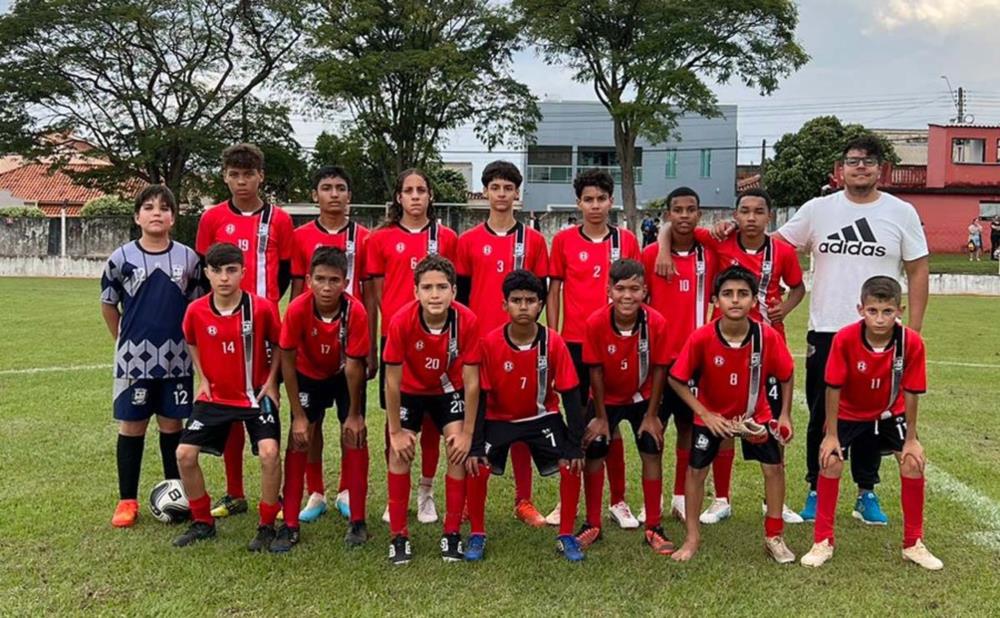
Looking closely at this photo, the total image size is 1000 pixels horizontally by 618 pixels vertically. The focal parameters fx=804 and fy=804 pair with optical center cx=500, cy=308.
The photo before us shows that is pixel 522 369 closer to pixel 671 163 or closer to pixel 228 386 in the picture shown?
pixel 228 386

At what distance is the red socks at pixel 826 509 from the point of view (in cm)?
420

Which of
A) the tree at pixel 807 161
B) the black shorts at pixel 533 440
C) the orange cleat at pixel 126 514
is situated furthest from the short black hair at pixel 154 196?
the tree at pixel 807 161

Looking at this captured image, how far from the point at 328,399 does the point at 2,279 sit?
2400cm

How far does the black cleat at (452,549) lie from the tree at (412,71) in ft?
83.4

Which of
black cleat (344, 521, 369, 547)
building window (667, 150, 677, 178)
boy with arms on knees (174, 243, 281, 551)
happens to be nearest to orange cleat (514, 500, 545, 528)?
black cleat (344, 521, 369, 547)

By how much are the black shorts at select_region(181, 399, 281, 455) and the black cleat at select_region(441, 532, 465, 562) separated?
1044 mm

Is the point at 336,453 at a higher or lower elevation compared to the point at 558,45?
lower

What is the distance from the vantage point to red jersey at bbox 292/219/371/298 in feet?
16.1

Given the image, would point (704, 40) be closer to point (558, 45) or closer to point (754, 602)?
point (558, 45)

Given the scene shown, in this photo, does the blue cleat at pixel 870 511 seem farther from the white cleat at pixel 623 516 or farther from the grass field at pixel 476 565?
the white cleat at pixel 623 516

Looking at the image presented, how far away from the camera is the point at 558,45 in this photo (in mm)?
29328

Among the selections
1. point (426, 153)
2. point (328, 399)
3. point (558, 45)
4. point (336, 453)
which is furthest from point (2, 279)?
point (328, 399)

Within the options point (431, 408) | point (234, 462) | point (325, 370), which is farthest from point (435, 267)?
point (234, 462)

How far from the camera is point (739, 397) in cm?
420
